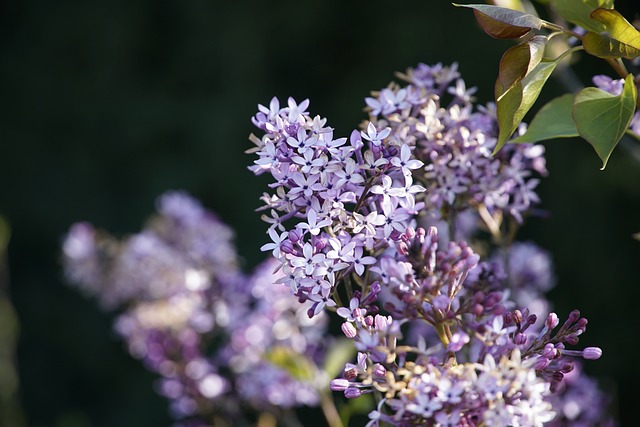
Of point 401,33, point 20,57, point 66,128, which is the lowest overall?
point 401,33

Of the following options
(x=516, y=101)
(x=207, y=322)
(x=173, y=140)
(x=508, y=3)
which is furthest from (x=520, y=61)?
(x=173, y=140)

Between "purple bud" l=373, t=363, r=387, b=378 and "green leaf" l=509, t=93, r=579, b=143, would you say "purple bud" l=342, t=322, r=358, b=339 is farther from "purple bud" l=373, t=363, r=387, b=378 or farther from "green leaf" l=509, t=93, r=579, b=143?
"green leaf" l=509, t=93, r=579, b=143

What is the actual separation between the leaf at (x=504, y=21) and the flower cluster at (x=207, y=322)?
55 centimetres

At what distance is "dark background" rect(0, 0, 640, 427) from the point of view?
178 cm

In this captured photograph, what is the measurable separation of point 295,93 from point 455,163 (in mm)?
1726

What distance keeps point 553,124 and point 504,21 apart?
5.2 inches

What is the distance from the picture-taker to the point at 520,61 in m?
0.46

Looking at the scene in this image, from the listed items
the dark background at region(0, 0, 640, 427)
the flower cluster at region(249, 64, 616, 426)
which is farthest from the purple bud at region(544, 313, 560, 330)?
the dark background at region(0, 0, 640, 427)

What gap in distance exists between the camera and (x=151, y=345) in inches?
41.8

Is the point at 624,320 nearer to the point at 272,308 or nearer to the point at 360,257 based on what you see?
the point at 272,308

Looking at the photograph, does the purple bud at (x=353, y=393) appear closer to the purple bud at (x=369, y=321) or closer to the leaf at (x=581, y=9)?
the purple bud at (x=369, y=321)

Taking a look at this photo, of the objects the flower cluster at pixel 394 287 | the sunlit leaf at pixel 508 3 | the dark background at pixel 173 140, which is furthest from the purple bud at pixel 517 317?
the dark background at pixel 173 140

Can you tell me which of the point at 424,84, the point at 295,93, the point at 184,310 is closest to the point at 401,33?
the point at 295,93

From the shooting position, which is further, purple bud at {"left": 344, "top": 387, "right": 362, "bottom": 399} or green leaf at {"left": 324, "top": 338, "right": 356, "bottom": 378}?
green leaf at {"left": 324, "top": 338, "right": 356, "bottom": 378}
